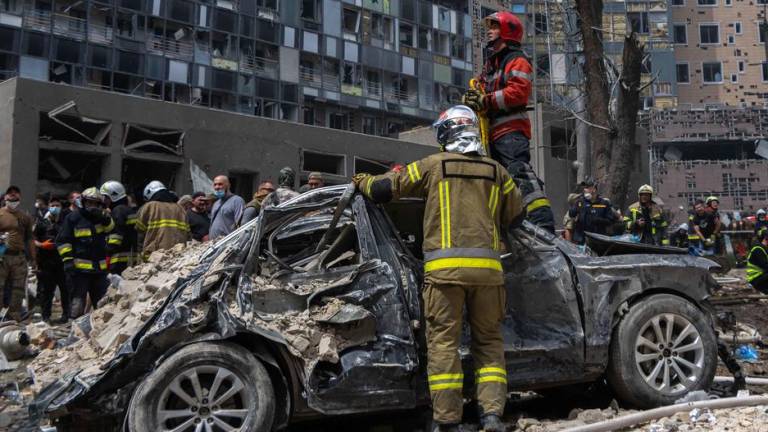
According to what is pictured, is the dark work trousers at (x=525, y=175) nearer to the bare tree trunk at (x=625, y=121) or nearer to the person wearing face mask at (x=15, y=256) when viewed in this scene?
the bare tree trunk at (x=625, y=121)

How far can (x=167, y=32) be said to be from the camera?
4472 cm

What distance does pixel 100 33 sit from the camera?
42.5m

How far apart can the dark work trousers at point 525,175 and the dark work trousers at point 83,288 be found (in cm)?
502

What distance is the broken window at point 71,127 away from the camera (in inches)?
653

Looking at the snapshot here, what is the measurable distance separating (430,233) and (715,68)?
6928 cm

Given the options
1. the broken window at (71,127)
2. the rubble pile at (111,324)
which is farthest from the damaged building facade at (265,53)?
the rubble pile at (111,324)

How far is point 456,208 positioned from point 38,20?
Answer: 4259 cm

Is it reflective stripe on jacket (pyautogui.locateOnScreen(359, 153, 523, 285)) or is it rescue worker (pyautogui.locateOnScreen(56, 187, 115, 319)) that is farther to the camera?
rescue worker (pyautogui.locateOnScreen(56, 187, 115, 319))

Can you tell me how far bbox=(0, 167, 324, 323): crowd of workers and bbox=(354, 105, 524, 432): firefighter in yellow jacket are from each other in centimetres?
331

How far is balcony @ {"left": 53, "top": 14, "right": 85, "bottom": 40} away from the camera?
41178mm

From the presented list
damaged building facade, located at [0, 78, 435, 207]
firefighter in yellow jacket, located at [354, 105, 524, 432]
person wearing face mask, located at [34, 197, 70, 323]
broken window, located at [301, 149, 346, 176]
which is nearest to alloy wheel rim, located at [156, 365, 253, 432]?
firefighter in yellow jacket, located at [354, 105, 524, 432]

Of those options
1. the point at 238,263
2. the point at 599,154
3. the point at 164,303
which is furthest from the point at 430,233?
the point at 599,154

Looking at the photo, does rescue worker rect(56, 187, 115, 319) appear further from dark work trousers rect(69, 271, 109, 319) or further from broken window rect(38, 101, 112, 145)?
broken window rect(38, 101, 112, 145)

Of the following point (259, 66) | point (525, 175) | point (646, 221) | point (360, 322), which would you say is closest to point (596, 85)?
point (646, 221)
